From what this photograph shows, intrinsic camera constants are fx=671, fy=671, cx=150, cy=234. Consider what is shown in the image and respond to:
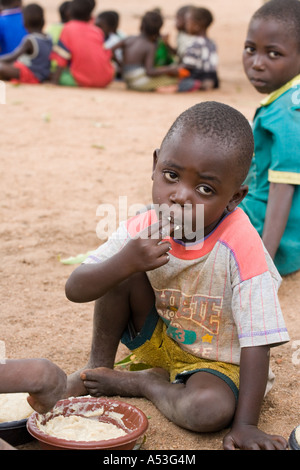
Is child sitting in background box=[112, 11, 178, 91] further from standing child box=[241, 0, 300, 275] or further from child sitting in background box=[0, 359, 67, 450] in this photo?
child sitting in background box=[0, 359, 67, 450]

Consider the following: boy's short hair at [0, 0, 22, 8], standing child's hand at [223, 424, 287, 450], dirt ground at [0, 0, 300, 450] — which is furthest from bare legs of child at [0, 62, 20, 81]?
standing child's hand at [223, 424, 287, 450]

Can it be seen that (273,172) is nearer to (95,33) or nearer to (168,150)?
(168,150)

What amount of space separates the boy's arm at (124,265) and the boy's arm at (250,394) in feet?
1.41

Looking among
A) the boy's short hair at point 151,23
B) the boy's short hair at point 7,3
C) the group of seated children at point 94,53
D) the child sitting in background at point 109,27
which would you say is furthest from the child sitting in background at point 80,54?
the boy's short hair at point 7,3

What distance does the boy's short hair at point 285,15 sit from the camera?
3.44m

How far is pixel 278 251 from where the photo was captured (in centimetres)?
369

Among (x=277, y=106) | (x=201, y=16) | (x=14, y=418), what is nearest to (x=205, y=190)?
(x=14, y=418)

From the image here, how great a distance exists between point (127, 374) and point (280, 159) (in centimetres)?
148

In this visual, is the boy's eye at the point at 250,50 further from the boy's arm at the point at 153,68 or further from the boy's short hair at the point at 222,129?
the boy's arm at the point at 153,68

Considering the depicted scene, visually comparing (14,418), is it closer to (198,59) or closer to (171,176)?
(171,176)

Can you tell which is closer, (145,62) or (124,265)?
(124,265)

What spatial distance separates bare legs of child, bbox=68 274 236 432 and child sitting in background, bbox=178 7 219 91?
7.24 metres

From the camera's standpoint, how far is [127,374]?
2521 mm
